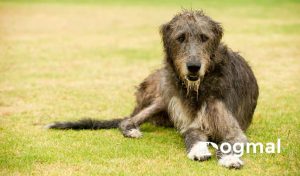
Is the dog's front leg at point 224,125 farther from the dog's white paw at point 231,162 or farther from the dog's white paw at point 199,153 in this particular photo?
the dog's white paw at point 231,162

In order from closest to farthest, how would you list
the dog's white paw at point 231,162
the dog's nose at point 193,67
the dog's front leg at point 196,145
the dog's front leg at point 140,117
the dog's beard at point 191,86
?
the dog's white paw at point 231,162 → the dog's front leg at point 196,145 → the dog's nose at point 193,67 → the dog's beard at point 191,86 → the dog's front leg at point 140,117

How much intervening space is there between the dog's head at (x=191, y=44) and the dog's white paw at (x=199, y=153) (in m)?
0.95

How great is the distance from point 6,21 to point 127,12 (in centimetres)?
945

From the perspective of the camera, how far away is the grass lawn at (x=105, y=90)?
7.99m

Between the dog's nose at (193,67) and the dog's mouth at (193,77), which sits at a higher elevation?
the dog's nose at (193,67)

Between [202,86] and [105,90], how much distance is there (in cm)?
572

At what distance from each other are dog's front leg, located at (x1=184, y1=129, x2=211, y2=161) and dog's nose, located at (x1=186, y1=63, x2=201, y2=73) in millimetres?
1058

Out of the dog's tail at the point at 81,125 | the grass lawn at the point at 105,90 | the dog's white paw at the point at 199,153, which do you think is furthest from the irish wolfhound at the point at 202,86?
the dog's tail at the point at 81,125

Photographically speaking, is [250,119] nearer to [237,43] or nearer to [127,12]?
[237,43]

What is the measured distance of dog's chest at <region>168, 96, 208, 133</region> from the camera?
9.02 meters

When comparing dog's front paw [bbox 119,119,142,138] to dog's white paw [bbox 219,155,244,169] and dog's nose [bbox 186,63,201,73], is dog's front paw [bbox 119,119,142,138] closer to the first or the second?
dog's nose [bbox 186,63,201,73]

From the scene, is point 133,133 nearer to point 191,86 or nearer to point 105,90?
point 191,86

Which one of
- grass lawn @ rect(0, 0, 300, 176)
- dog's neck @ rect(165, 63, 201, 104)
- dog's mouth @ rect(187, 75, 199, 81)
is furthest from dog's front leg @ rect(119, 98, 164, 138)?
dog's mouth @ rect(187, 75, 199, 81)

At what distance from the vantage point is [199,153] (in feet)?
26.7
